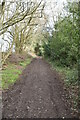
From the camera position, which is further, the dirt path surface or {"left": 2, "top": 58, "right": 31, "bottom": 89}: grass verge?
{"left": 2, "top": 58, "right": 31, "bottom": 89}: grass verge

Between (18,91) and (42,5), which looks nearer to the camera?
(18,91)

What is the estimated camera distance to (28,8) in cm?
1123

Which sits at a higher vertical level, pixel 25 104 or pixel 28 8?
pixel 28 8

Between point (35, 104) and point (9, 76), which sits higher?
point (35, 104)

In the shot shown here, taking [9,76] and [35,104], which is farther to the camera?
[9,76]

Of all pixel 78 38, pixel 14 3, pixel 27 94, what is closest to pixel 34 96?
pixel 27 94

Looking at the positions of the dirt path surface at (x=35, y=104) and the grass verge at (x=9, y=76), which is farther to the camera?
the grass verge at (x=9, y=76)

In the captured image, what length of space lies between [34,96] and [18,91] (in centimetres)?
113

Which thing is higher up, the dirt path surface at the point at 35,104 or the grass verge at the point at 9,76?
the dirt path surface at the point at 35,104

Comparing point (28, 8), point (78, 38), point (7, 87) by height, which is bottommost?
point (7, 87)

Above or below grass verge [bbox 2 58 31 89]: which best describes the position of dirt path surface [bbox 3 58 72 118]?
above

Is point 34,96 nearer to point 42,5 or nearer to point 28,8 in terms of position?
point 28,8

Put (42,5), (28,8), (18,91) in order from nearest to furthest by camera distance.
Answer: (18,91), (28,8), (42,5)

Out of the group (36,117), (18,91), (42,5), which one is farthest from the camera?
(42,5)
